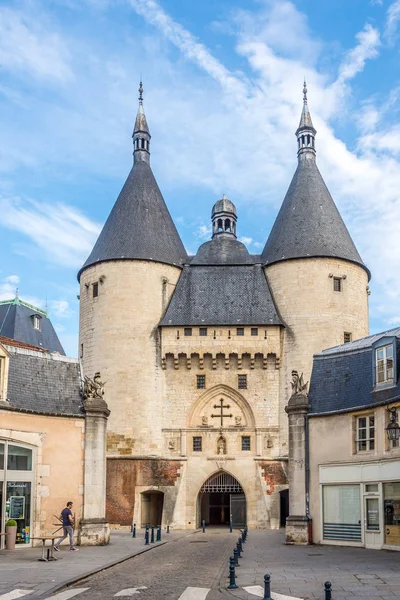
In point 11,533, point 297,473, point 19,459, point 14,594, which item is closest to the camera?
point 14,594

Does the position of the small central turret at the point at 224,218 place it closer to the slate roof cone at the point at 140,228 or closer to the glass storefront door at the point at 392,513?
the slate roof cone at the point at 140,228

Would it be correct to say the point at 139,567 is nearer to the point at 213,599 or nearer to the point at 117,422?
the point at 213,599

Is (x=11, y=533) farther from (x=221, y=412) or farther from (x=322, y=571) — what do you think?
(x=221, y=412)

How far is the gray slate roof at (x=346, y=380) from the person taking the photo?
2723 centimetres

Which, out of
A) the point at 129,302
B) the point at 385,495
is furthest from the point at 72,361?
the point at 129,302

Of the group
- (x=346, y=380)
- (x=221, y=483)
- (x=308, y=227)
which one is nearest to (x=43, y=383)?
(x=346, y=380)

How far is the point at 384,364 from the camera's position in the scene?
26719mm

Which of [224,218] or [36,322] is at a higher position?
[224,218]

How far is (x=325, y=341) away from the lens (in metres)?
48.1

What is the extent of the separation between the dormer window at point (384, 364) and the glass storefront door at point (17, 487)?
12144mm

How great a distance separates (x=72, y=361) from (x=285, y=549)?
10290 millimetres

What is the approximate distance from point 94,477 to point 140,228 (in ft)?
87.9

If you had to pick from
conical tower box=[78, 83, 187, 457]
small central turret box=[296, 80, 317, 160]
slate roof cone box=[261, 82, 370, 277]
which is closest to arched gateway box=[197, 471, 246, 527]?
conical tower box=[78, 83, 187, 457]

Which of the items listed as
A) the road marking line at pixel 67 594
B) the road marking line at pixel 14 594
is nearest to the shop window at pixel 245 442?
the road marking line at pixel 67 594
